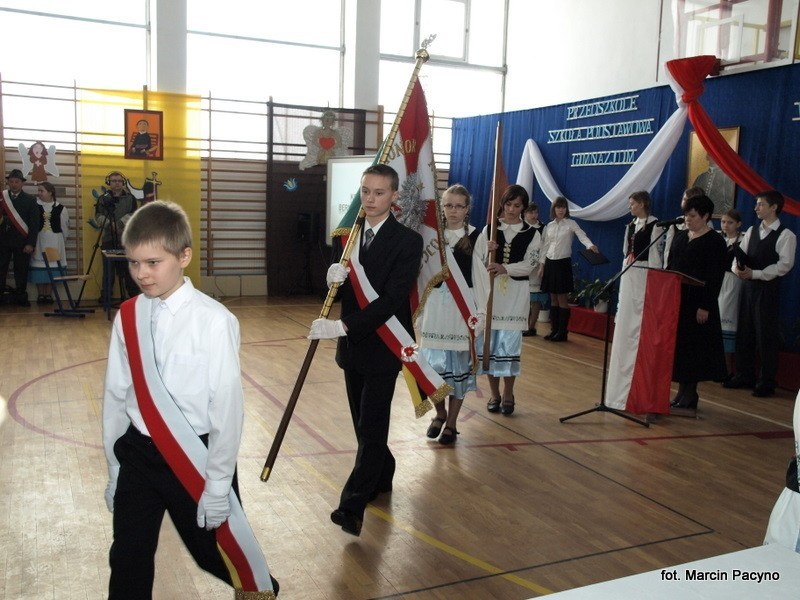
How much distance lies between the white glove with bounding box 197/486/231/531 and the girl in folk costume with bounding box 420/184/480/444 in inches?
92.9

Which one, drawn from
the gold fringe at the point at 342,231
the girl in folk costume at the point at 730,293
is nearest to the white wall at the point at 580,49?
the girl in folk costume at the point at 730,293

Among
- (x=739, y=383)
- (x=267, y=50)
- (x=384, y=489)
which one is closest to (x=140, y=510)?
(x=384, y=489)

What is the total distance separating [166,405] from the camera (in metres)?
1.88

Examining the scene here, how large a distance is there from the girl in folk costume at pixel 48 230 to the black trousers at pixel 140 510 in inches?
304

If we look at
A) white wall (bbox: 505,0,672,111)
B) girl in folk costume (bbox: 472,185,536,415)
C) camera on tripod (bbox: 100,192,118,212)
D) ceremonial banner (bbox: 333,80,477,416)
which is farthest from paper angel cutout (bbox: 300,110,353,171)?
ceremonial banner (bbox: 333,80,477,416)

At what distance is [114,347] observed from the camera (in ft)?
6.53

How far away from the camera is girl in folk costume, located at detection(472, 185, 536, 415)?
15.4 feet

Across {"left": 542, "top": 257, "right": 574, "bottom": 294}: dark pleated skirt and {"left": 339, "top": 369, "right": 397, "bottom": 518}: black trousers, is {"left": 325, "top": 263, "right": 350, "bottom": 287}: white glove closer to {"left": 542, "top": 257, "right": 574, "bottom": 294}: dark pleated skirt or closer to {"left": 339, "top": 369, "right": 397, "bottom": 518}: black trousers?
{"left": 339, "top": 369, "right": 397, "bottom": 518}: black trousers

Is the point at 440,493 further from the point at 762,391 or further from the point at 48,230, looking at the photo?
the point at 48,230

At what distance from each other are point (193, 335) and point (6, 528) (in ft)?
5.92

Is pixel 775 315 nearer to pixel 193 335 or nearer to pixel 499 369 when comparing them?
pixel 499 369

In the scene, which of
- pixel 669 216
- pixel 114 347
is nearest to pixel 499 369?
pixel 114 347

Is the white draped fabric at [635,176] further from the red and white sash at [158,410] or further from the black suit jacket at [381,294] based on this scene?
the red and white sash at [158,410]

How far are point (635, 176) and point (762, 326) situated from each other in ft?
8.19
